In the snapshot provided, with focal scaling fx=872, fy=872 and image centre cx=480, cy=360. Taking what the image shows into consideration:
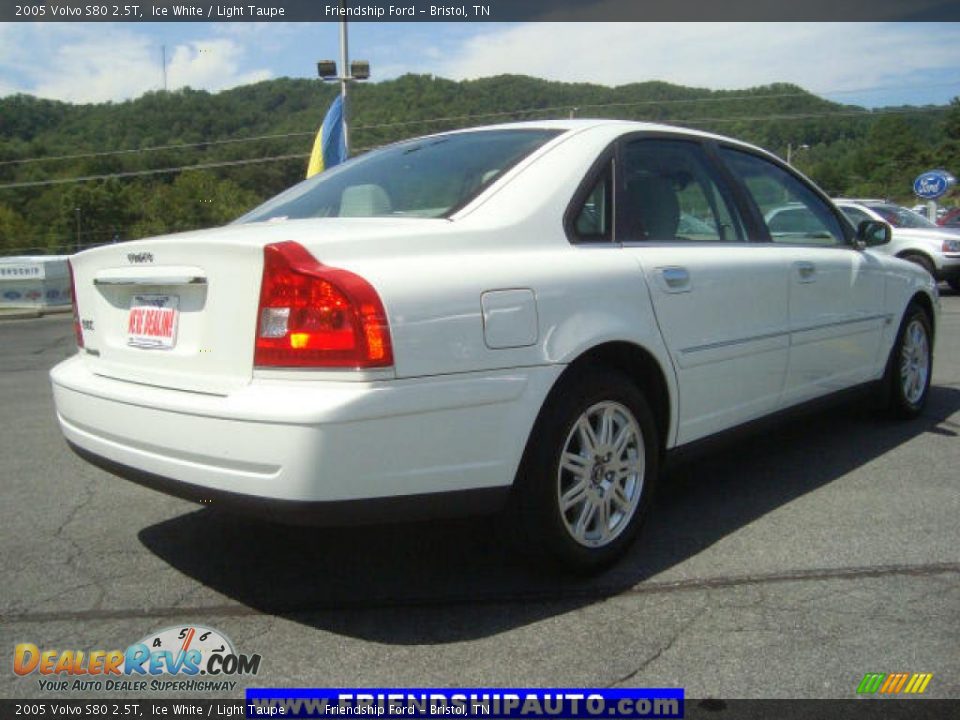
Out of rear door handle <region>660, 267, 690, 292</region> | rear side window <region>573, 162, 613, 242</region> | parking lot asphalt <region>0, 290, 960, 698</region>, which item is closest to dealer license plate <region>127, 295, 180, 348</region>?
parking lot asphalt <region>0, 290, 960, 698</region>

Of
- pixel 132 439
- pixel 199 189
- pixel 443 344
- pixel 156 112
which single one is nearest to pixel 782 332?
pixel 443 344

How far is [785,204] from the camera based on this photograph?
14.6ft

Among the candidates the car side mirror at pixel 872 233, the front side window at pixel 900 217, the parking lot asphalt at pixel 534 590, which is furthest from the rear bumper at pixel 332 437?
the front side window at pixel 900 217

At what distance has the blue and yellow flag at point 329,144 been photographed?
1519 centimetres

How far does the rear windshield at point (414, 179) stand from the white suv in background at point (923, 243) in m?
11.8

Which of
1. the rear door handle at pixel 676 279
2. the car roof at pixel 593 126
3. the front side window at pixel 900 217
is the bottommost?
the front side window at pixel 900 217

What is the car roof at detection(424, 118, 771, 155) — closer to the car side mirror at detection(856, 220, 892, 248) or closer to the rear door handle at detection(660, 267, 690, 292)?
the rear door handle at detection(660, 267, 690, 292)

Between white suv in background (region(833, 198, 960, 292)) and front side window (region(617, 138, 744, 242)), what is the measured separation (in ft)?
36.3

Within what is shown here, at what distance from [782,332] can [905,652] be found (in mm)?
1688

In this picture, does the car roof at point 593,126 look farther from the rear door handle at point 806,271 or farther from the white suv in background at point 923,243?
the white suv in background at point 923,243

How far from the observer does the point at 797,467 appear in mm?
4434

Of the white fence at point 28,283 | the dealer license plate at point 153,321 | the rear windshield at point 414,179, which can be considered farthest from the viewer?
the white fence at point 28,283

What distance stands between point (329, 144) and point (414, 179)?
13.2 m

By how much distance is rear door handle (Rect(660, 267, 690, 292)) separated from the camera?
327 cm
